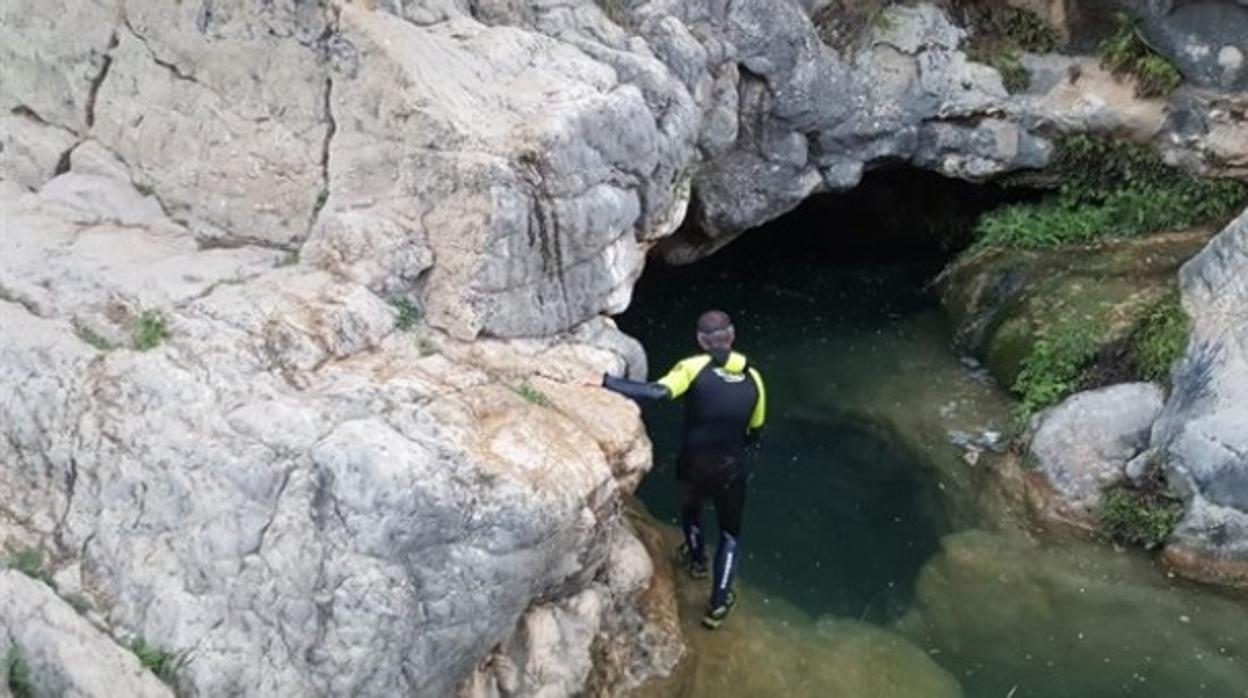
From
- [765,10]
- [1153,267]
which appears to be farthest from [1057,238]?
[765,10]

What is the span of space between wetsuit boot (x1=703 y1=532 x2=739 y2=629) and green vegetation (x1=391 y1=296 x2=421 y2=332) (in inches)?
113

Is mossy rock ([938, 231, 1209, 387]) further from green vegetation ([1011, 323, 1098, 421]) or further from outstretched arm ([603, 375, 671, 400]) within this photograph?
outstretched arm ([603, 375, 671, 400])

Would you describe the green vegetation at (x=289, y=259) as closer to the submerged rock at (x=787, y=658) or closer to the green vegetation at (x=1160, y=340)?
the submerged rock at (x=787, y=658)

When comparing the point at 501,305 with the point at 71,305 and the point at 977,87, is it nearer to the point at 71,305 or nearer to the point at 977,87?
the point at 71,305

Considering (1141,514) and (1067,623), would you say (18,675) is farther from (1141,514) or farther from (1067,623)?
(1141,514)

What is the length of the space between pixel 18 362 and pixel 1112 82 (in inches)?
397

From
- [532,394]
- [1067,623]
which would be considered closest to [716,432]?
[532,394]

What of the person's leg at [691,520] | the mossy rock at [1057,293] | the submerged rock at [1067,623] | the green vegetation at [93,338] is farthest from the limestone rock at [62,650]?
the mossy rock at [1057,293]

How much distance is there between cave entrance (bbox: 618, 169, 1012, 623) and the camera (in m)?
10.5

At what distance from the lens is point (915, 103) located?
12625mm

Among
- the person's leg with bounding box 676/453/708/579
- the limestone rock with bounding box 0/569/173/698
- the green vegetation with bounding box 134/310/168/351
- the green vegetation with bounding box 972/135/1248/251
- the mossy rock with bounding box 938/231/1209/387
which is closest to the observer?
the limestone rock with bounding box 0/569/173/698

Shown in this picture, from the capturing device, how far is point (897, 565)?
10.4 meters

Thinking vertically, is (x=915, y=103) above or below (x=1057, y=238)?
above

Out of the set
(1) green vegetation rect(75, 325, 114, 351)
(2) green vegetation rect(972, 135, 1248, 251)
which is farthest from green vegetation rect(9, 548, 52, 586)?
(2) green vegetation rect(972, 135, 1248, 251)
